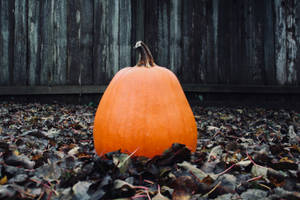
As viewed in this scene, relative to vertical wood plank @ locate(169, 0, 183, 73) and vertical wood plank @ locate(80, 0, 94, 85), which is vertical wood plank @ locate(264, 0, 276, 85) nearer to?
vertical wood plank @ locate(169, 0, 183, 73)

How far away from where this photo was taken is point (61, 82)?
4.34 metres

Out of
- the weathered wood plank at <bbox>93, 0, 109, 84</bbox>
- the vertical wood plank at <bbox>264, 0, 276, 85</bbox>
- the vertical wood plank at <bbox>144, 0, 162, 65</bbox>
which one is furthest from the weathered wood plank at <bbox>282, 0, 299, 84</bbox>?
the weathered wood plank at <bbox>93, 0, 109, 84</bbox>

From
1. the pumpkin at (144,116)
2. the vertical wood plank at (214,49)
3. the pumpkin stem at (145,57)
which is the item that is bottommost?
the pumpkin at (144,116)

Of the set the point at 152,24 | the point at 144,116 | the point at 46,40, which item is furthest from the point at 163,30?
the point at 144,116

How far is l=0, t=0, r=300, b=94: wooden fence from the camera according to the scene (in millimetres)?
4234

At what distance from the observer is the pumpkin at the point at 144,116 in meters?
1.32

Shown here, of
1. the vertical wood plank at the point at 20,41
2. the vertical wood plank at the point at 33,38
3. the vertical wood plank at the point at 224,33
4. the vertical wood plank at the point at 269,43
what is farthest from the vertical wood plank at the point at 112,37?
the vertical wood plank at the point at 269,43

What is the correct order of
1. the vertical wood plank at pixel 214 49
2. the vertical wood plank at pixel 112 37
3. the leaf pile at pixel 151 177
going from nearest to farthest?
the leaf pile at pixel 151 177
the vertical wood plank at pixel 112 37
the vertical wood plank at pixel 214 49

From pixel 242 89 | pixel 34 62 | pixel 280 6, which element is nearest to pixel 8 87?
pixel 34 62

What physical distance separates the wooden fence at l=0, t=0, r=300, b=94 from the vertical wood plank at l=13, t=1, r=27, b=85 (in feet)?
0.04

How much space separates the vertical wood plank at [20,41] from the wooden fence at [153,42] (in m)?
0.01

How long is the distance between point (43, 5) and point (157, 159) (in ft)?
12.7

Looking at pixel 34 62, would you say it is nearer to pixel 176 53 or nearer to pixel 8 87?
pixel 8 87

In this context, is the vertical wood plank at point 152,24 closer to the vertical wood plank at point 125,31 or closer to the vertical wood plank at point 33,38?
the vertical wood plank at point 125,31
